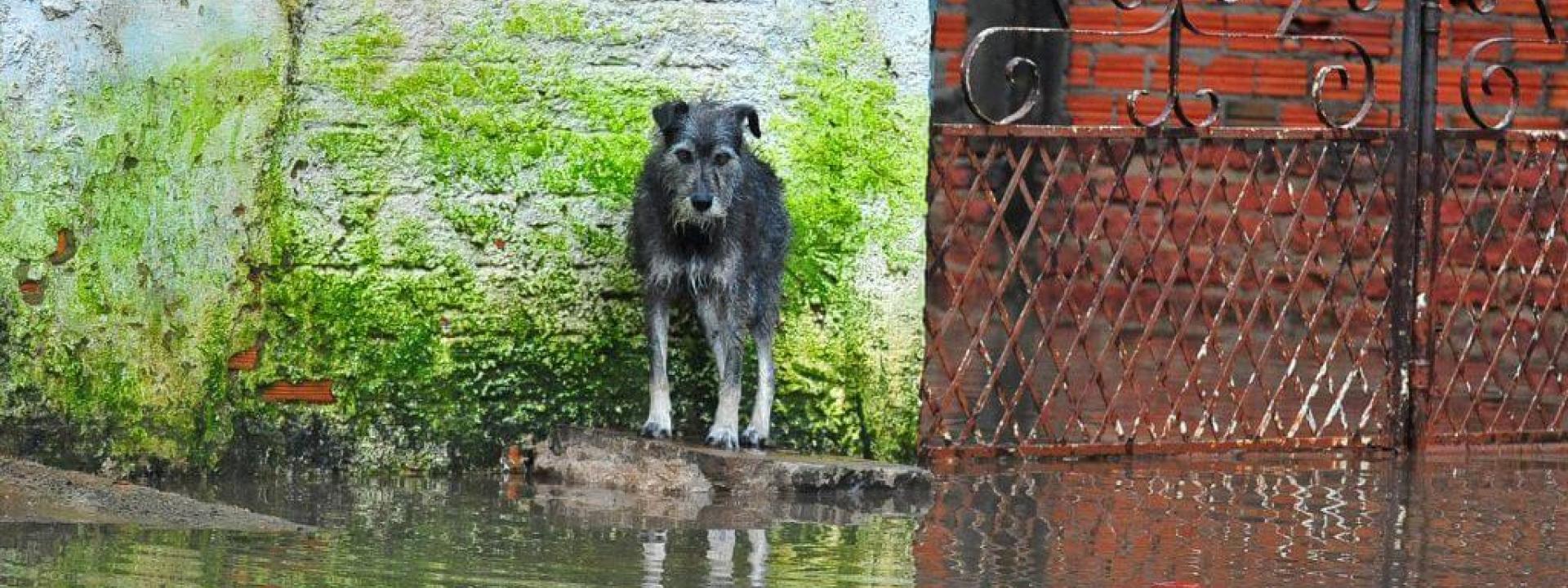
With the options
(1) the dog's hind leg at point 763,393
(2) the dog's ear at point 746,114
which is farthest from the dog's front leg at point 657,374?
(2) the dog's ear at point 746,114

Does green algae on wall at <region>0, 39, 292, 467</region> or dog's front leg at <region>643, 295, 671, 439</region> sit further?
dog's front leg at <region>643, 295, 671, 439</region>

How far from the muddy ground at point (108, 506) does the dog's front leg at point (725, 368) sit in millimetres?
1527

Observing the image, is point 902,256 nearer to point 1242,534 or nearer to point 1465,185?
point 1242,534

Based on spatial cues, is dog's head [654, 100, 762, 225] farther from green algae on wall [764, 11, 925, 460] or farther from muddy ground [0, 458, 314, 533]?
muddy ground [0, 458, 314, 533]

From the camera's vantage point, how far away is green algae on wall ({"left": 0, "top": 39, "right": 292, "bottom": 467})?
7.30 m

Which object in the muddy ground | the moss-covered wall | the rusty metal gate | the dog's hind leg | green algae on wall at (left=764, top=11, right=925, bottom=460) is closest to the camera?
the muddy ground

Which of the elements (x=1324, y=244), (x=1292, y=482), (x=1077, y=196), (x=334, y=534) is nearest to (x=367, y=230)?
(x=334, y=534)

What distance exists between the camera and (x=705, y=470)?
24.4 ft

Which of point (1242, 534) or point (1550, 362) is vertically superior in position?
point (1550, 362)

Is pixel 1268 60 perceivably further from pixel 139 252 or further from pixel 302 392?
pixel 139 252

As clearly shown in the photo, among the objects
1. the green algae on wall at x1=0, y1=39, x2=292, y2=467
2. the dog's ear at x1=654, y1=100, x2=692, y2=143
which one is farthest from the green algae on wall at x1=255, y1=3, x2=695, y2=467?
the dog's ear at x1=654, y1=100, x2=692, y2=143

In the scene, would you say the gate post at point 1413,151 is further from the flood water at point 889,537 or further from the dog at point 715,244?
the dog at point 715,244

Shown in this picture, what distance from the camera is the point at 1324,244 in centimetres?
1030

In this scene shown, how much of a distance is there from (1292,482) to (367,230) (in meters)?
3.04
